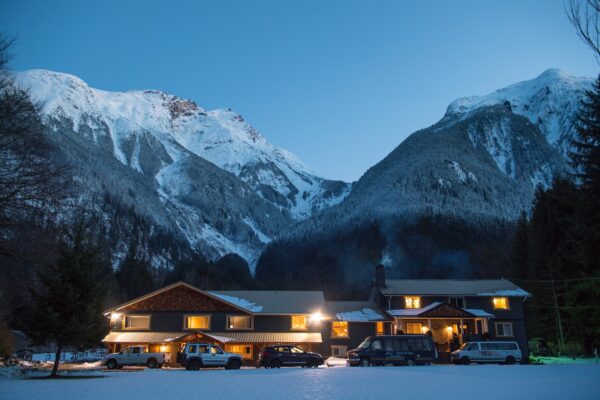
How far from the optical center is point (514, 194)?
177 m

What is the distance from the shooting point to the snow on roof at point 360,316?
54531 millimetres

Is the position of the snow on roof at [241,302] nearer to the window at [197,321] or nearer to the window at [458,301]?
Result: the window at [197,321]

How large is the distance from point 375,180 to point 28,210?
181326 millimetres

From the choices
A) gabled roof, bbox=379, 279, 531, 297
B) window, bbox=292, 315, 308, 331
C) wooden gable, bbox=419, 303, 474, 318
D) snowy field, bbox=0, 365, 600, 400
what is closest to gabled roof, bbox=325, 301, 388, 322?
gabled roof, bbox=379, 279, 531, 297

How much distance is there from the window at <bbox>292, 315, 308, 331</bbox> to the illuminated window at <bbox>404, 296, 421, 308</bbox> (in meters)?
11.4

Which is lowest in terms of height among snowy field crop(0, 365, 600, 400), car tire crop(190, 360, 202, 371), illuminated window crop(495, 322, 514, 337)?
snowy field crop(0, 365, 600, 400)

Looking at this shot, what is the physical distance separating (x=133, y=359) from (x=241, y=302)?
15.1 metres

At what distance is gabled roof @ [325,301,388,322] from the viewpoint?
54.7 m

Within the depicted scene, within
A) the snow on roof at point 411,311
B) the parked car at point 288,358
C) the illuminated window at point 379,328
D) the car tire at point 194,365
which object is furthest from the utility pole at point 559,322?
the car tire at point 194,365

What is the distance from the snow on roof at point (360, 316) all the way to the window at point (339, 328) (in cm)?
74

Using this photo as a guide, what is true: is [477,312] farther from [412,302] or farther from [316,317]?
A: [316,317]

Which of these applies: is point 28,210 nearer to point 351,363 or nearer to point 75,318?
point 75,318

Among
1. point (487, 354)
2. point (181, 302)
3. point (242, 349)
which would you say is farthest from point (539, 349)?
point (181, 302)

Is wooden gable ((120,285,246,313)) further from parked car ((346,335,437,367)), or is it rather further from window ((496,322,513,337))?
window ((496,322,513,337))
